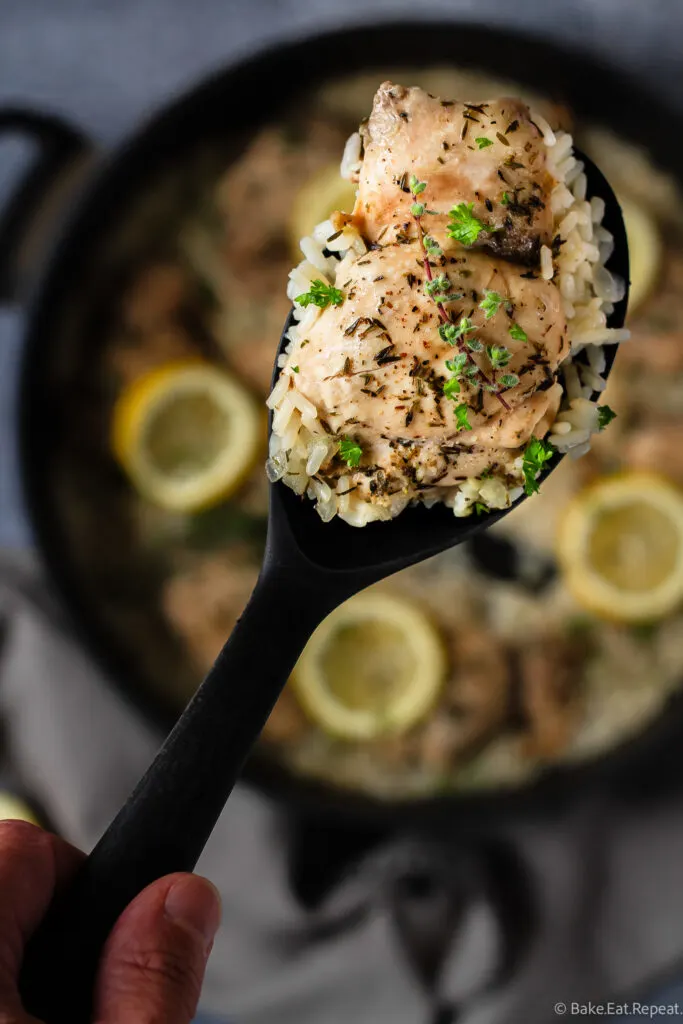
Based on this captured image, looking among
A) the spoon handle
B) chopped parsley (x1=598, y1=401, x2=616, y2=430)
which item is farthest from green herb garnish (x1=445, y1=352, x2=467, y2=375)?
the spoon handle

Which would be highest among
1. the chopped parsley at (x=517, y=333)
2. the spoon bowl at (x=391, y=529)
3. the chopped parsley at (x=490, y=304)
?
the chopped parsley at (x=490, y=304)

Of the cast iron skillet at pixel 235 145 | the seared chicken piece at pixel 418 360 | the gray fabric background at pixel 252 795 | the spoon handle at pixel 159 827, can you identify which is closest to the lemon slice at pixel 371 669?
the cast iron skillet at pixel 235 145

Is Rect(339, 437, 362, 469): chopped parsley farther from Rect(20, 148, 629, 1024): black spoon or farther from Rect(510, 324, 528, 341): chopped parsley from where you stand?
Rect(510, 324, 528, 341): chopped parsley

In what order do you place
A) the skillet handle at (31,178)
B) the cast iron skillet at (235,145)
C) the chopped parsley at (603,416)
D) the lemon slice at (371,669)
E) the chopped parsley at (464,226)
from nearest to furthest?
the chopped parsley at (464,226) → the chopped parsley at (603,416) → the cast iron skillet at (235,145) → the lemon slice at (371,669) → the skillet handle at (31,178)

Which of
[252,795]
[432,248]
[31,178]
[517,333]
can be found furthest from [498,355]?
[31,178]

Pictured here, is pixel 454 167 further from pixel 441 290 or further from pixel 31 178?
pixel 31 178

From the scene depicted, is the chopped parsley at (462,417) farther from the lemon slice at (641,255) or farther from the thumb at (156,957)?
the lemon slice at (641,255)
